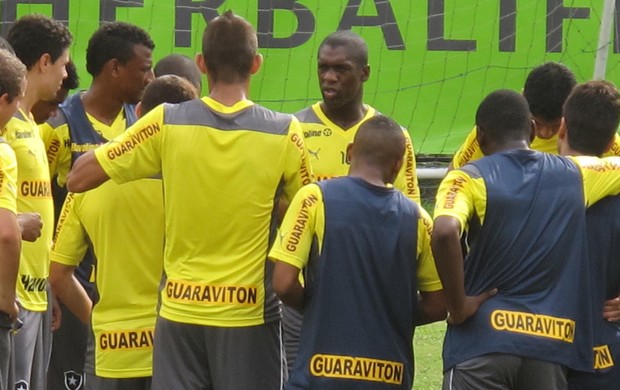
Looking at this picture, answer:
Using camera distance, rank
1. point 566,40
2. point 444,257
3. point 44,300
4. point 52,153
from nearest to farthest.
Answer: point 444,257, point 44,300, point 52,153, point 566,40

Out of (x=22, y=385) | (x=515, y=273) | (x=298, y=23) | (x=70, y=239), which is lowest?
(x=22, y=385)

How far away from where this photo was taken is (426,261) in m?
5.27

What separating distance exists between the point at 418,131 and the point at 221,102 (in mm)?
7404

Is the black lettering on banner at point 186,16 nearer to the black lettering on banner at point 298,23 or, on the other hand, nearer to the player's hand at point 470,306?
the black lettering on banner at point 298,23

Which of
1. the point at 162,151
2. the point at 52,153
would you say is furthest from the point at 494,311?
the point at 52,153

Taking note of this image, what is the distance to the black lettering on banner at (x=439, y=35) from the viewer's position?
40.6ft

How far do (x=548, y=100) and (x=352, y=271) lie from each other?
6.81 ft

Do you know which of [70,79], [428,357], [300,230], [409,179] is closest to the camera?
[300,230]

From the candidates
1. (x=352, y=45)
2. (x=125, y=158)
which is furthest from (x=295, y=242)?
(x=352, y=45)

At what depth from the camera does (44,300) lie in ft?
19.8

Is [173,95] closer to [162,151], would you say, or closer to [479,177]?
[162,151]

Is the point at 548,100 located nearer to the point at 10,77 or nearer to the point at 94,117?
the point at 94,117

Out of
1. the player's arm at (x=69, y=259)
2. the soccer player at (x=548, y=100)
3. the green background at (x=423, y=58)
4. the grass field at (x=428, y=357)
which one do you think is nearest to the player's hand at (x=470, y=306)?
the soccer player at (x=548, y=100)

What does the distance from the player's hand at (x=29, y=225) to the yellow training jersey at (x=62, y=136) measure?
117 cm
